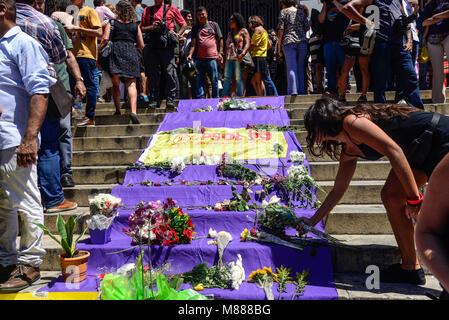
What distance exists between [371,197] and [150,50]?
184 inches

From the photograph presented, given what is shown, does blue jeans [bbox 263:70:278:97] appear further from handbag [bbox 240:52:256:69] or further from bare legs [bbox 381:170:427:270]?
bare legs [bbox 381:170:427:270]

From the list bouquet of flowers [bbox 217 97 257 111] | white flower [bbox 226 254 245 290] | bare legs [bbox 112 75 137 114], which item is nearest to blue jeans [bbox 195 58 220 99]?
bouquet of flowers [bbox 217 97 257 111]

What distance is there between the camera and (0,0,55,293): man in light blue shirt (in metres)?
3.14

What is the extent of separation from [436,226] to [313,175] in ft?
11.7

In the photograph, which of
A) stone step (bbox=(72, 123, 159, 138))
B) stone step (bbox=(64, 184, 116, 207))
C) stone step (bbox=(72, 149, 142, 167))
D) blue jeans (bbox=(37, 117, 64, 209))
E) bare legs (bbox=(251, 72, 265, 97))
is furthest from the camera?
bare legs (bbox=(251, 72, 265, 97))

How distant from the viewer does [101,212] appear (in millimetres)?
3654

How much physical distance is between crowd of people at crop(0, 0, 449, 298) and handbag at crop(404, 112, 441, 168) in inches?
2.0

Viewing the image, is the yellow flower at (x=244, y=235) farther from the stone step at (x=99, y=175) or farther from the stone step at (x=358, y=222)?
the stone step at (x=99, y=175)

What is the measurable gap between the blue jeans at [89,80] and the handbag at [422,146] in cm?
470

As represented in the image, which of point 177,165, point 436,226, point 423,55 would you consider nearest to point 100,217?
point 177,165

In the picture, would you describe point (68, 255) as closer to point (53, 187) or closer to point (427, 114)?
point (53, 187)

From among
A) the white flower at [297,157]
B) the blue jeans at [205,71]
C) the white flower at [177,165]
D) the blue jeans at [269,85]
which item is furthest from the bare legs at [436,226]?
the blue jeans at [269,85]

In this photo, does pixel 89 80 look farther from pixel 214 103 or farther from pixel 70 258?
pixel 70 258

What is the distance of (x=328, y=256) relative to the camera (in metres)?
3.33
